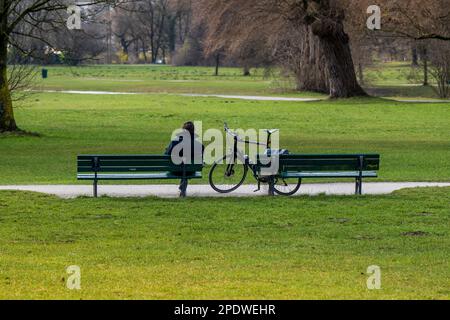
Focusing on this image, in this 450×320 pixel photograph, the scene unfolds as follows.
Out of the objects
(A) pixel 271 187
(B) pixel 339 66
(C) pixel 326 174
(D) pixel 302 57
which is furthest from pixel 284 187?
(D) pixel 302 57

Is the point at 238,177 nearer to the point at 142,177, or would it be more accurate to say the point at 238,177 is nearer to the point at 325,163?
the point at 325,163

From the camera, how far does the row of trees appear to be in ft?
95.7

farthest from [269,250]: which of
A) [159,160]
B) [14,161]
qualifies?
[14,161]

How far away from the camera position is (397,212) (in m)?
14.8

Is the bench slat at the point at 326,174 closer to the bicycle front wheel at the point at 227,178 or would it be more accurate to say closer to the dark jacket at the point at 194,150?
the bicycle front wheel at the point at 227,178

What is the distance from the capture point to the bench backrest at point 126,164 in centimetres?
1642

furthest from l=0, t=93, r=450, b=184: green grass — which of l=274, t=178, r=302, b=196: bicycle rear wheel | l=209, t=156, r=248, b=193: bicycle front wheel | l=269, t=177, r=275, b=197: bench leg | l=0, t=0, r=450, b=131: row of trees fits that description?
l=269, t=177, r=275, b=197: bench leg

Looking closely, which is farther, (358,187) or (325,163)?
(358,187)

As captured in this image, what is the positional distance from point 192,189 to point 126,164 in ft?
6.01

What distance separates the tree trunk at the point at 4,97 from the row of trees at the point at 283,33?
0.03m

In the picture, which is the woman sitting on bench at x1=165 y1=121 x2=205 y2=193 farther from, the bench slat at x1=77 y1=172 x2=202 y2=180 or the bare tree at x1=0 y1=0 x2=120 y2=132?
→ the bare tree at x1=0 y1=0 x2=120 y2=132

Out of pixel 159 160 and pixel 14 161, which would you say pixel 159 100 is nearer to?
pixel 14 161

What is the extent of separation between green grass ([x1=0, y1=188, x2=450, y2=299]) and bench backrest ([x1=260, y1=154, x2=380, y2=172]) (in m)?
0.65

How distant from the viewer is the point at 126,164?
1650 centimetres
